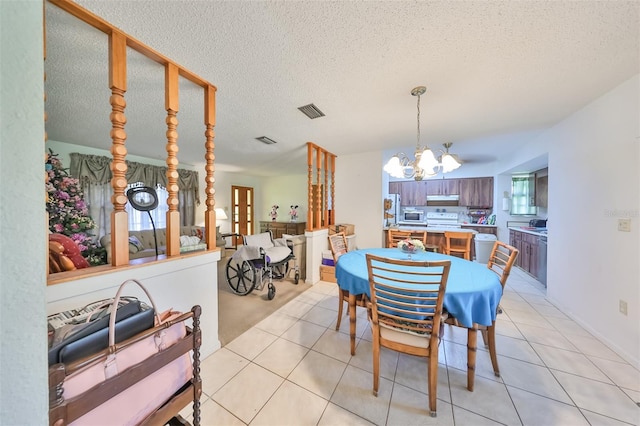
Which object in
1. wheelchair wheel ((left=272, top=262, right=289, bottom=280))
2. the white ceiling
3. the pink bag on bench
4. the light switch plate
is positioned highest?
the white ceiling

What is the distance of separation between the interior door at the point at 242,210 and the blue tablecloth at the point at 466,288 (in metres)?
5.49

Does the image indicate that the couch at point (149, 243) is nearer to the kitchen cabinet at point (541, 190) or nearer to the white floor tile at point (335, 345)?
the white floor tile at point (335, 345)

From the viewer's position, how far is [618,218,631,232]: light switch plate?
1776 millimetres

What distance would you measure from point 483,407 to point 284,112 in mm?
2931

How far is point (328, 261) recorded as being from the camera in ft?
11.9

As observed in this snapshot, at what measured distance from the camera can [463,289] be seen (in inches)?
54.2

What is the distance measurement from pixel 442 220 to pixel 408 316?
18.3 ft

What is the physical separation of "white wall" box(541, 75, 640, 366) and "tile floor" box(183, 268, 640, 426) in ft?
0.93

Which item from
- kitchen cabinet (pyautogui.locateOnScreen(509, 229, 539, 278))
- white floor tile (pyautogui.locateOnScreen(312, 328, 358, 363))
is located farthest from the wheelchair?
kitchen cabinet (pyautogui.locateOnScreen(509, 229, 539, 278))

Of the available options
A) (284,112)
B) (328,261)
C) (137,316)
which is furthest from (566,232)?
(137,316)

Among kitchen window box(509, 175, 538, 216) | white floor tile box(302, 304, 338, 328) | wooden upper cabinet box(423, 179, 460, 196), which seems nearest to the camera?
white floor tile box(302, 304, 338, 328)

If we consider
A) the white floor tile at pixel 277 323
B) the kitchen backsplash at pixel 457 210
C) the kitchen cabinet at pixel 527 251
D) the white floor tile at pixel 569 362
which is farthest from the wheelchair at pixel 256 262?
the kitchen backsplash at pixel 457 210

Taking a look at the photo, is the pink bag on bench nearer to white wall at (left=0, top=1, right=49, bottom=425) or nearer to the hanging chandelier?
white wall at (left=0, top=1, right=49, bottom=425)

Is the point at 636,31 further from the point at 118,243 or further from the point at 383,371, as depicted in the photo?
the point at 118,243
